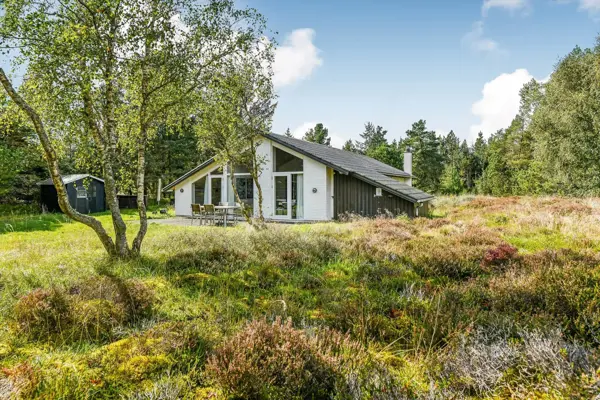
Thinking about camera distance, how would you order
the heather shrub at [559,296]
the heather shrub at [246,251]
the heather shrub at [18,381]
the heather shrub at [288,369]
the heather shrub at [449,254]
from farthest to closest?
the heather shrub at [246,251], the heather shrub at [449,254], the heather shrub at [559,296], the heather shrub at [288,369], the heather shrub at [18,381]

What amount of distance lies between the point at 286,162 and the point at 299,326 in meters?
14.4

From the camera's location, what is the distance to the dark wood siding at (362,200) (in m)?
15.1

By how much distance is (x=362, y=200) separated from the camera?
1578 cm

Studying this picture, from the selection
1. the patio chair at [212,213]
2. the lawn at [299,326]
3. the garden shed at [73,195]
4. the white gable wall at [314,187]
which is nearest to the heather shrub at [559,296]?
the lawn at [299,326]

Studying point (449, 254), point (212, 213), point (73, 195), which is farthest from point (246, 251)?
point (73, 195)

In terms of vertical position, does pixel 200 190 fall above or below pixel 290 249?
above

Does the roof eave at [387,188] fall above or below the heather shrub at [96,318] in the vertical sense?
above

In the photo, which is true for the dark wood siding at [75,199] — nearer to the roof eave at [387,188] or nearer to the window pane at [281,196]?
the window pane at [281,196]

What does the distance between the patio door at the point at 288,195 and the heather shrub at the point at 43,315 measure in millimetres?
13411

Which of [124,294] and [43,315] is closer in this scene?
[43,315]

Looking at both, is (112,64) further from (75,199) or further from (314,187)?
(75,199)

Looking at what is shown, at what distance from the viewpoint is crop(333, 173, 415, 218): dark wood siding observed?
15129 millimetres

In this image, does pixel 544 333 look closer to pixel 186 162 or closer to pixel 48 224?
pixel 48 224

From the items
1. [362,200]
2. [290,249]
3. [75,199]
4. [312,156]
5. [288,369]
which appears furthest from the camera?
[75,199]
